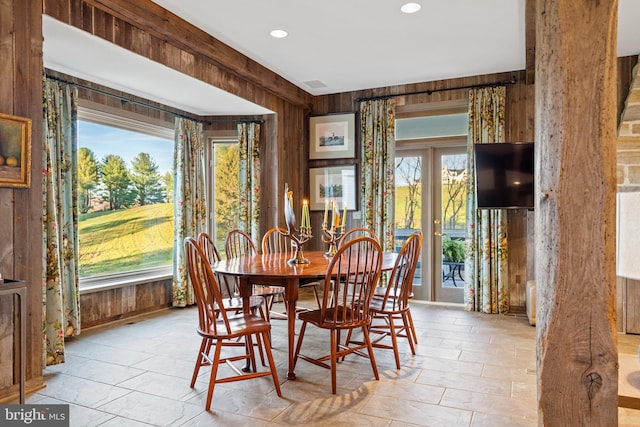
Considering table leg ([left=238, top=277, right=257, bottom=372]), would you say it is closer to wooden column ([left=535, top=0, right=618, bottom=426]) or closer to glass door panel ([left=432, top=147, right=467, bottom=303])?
wooden column ([left=535, top=0, right=618, bottom=426])

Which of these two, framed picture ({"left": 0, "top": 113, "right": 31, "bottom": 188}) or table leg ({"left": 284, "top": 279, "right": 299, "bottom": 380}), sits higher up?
framed picture ({"left": 0, "top": 113, "right": 31, "bottom": 188})

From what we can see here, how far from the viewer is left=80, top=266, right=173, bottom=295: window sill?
4.25m

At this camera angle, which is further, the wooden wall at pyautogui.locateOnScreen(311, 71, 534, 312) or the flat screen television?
the wooden wall at pyautogui.locateOnScreen(311, 71, 534, 312)

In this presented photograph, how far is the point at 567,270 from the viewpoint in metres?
1.30

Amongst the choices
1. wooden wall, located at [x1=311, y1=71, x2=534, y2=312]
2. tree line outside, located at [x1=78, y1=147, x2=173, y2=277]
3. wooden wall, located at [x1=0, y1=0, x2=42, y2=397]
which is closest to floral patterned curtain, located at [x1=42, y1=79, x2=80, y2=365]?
tree line outside, located at [x1=78, y1=147, x2=173, y2=277]

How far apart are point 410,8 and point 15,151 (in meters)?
3.00

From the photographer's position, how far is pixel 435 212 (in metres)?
5.34

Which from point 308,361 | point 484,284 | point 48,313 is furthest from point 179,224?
point 484,284

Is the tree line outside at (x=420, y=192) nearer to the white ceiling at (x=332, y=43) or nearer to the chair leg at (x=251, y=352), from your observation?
the white ceiling at (x=332, y=43)

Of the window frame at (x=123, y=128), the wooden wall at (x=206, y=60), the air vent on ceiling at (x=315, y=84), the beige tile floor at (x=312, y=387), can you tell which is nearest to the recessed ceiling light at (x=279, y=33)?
the wooden wall at (x=206, y=60)

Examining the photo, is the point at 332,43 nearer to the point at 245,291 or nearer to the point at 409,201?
the point at 409,201

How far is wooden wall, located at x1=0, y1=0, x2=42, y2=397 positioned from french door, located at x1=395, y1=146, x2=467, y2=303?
3999 millimetres

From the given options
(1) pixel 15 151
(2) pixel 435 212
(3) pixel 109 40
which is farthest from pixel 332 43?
(1) pixel 15 151

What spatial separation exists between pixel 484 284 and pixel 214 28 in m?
3.90
